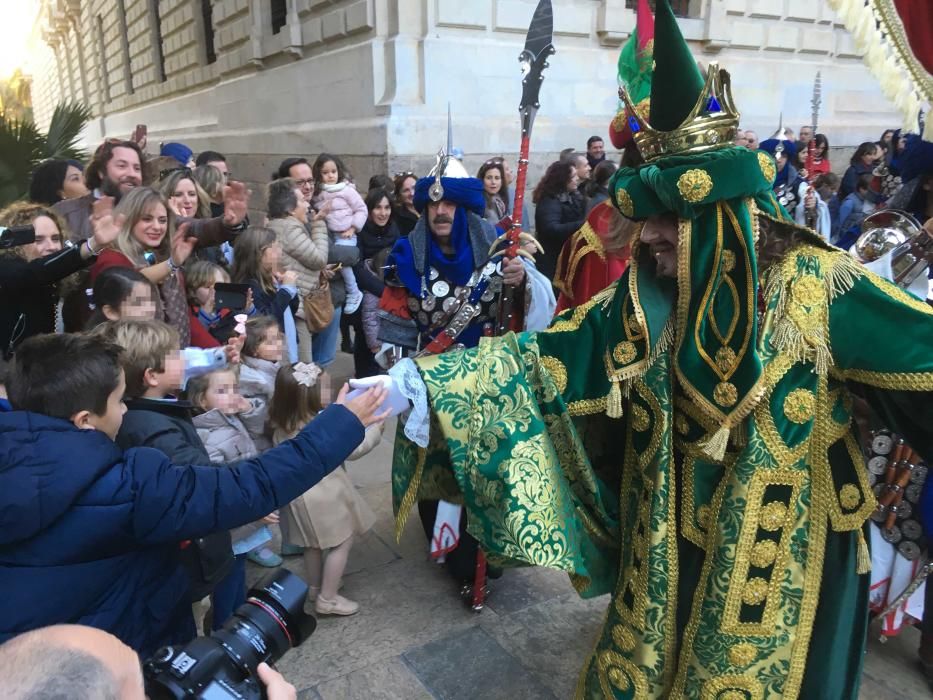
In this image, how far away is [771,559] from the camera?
73.9 inches

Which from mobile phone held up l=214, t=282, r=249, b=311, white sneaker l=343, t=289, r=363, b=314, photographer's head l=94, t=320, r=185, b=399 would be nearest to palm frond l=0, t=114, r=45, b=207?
mobile phone held up l=214, t=282, r=249, b=311

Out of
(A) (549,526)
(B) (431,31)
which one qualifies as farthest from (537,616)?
(B) (431,31)

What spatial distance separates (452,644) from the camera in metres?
3.00

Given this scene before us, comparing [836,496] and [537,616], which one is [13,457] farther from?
[537,616]

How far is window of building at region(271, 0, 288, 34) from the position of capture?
41.7 ft

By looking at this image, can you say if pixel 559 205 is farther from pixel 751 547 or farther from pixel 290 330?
pixel 751 547

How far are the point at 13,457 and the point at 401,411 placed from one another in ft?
3.14

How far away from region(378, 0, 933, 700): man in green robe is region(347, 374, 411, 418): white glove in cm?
4

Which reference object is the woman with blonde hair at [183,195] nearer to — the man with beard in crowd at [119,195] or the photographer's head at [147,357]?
the man with beard in crowd at [119,195]

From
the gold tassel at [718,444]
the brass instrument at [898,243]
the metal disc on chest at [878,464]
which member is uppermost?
the brass instrument at [898,243]

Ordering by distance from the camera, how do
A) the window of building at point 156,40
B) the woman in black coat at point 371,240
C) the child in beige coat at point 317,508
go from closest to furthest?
the child in beige coat at point 317,508, the woman in black coat at point 371,240, the window of building at point 156,40

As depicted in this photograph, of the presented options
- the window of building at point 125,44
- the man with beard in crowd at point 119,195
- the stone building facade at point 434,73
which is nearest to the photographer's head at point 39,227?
the man with beard in crowd at point 119,195

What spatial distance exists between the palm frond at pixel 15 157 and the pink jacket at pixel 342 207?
2.15 metres

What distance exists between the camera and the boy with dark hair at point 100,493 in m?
1.64
